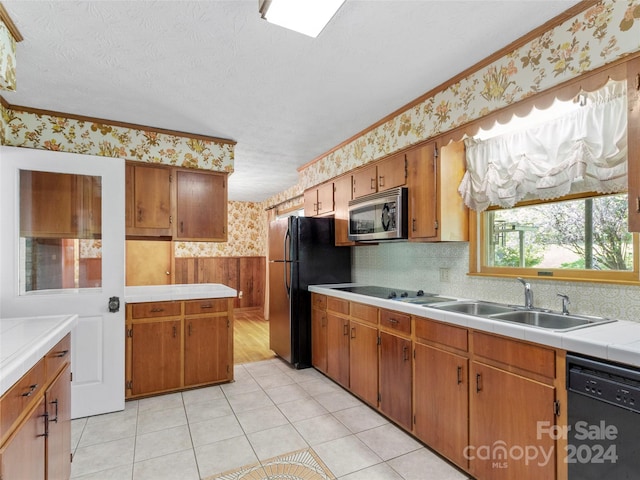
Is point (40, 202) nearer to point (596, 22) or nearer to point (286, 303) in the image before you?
point (286, 303)

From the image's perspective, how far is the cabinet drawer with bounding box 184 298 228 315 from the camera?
319 centimetres

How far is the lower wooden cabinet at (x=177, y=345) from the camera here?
2979 millimetres

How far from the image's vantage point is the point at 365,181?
3268 millimetres

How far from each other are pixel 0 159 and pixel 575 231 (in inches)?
146

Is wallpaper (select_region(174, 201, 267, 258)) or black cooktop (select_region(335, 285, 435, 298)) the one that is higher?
wallpaper (select_region(174, 201, 267, 258))

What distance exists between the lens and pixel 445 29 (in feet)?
5.95

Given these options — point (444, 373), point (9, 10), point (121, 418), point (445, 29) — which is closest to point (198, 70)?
point (9, 10)

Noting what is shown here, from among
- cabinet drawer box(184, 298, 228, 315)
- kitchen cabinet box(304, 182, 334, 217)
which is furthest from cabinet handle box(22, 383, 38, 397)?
kitchen cabinet box(304, 182, 334, 217)

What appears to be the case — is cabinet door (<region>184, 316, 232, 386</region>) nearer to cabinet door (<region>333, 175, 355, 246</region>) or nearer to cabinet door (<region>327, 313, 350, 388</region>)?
cabinet door (<region>327, 313, 350, 388</region>)

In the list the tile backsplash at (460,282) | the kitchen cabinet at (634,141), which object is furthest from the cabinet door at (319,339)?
the kitchen cabinet at (634,141)

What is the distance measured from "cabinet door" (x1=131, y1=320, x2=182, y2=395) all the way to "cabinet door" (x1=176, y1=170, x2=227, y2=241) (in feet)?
2.93

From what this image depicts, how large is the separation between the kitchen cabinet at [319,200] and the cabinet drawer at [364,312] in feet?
4.29

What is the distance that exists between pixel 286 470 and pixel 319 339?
1.62 m

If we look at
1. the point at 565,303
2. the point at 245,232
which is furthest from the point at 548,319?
the point at 245,232
